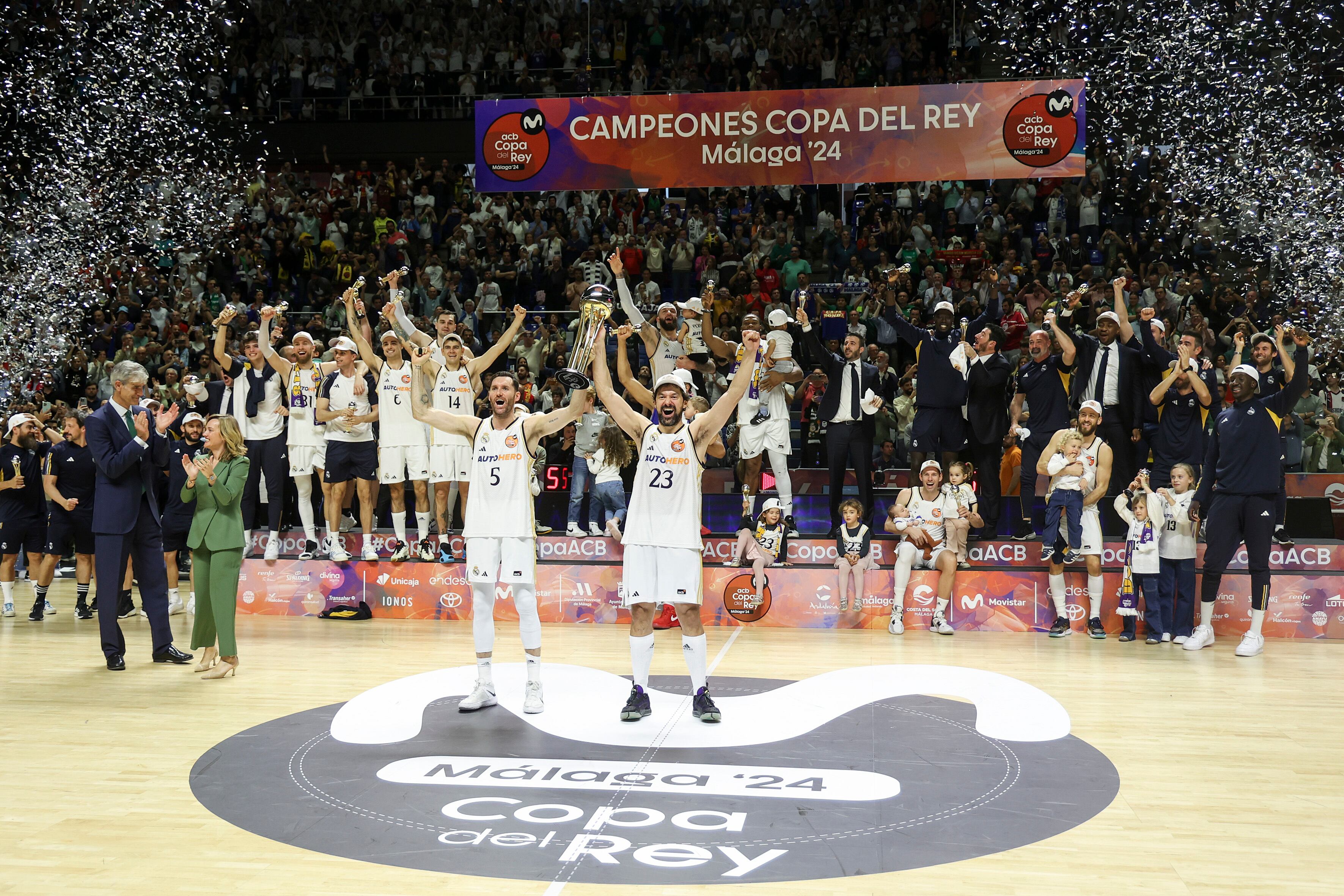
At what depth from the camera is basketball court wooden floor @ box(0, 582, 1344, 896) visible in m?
4.55

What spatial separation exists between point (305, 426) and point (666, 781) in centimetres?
718

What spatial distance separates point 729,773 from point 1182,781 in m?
2.49

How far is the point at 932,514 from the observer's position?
1073cm

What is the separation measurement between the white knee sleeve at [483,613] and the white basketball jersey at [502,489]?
350 millimetres

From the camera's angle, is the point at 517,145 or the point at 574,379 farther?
the point at 517,145

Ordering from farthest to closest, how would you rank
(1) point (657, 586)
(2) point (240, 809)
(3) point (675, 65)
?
(3) point (675, 65) < (1) point (657, 586) < (2) point (240, 809)

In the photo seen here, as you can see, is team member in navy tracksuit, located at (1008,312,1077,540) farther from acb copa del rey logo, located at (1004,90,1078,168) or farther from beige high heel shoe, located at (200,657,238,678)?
beige high heel shoe, located at (200,657,238,678)

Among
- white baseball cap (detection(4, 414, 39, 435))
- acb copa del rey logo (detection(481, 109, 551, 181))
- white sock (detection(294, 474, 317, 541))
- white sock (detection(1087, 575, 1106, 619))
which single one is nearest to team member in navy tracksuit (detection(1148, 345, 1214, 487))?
white sock (detection(1087, 575, 1106, 619))

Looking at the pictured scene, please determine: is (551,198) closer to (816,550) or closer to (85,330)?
(85,330)

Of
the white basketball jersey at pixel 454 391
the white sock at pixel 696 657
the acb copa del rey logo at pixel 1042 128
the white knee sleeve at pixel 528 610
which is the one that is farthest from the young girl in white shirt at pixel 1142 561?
the white basketball jersey at pixel 454 391

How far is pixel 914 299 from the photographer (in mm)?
15648

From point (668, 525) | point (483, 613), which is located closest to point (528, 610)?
point (483, 613)

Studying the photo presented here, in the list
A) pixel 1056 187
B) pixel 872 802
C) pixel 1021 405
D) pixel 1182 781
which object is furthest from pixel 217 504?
pixel 1056 187

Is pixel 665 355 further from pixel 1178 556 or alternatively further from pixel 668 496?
pixel 1178 556
